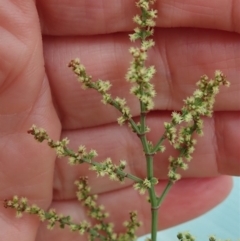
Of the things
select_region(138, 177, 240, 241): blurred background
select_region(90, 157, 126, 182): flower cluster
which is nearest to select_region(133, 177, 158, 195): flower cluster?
select_region(90, 157, 126, 182): flower cluster

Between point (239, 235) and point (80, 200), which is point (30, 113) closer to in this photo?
point (80, 200)

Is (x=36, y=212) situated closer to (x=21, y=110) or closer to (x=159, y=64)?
(x=21, y=110)

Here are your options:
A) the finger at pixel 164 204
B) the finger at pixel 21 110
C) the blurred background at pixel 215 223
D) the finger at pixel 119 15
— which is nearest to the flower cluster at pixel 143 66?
the finger at pixel 119 15

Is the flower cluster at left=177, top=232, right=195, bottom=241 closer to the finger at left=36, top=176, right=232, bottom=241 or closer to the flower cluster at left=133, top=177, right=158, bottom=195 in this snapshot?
the flower cluster at left=133, top=177, right=158, bottom=195

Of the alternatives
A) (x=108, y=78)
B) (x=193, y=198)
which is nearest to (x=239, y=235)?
(x=193, y=198)

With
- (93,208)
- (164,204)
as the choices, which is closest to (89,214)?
(93,208)

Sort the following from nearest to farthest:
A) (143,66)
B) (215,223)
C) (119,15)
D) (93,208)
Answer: (143,66) < (119,15) < (93,208) < (215,223)

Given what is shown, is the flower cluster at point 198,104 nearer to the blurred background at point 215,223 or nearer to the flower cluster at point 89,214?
the flower cluster at point 89,214
